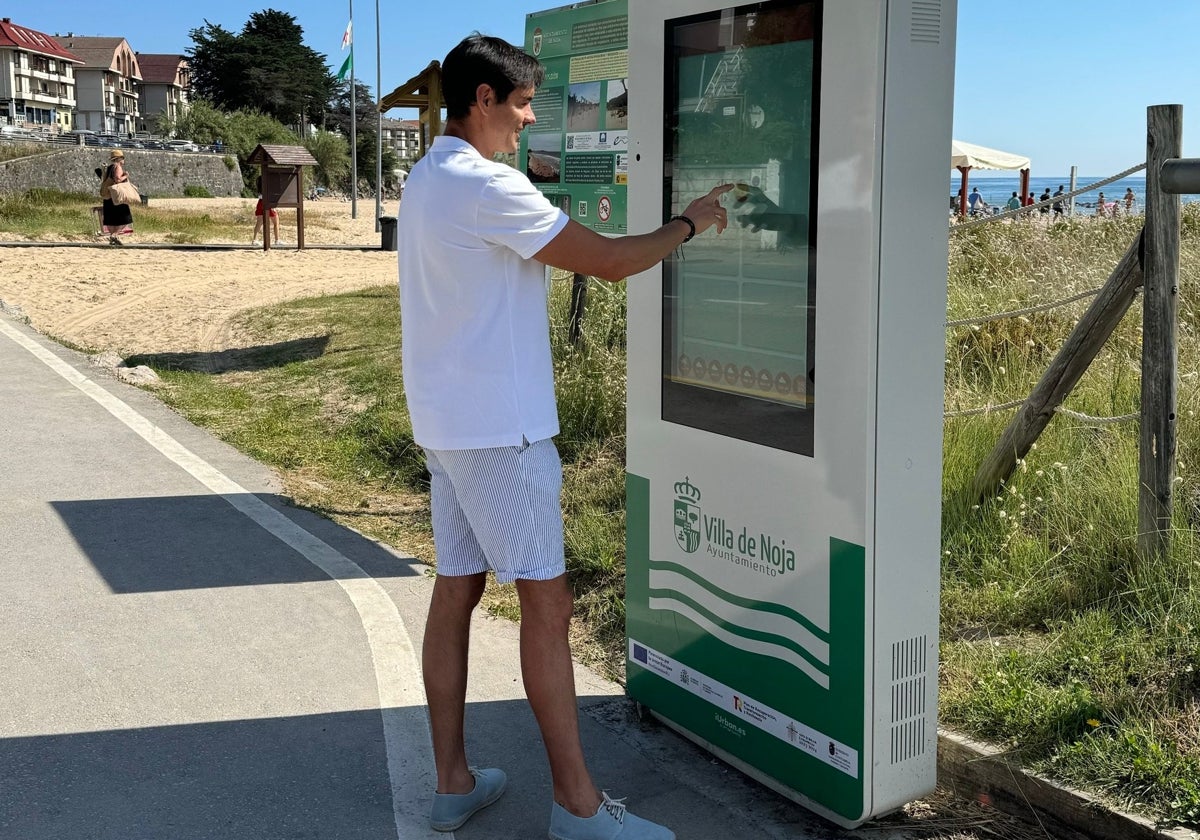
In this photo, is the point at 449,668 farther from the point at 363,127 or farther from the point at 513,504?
the point at 363,127

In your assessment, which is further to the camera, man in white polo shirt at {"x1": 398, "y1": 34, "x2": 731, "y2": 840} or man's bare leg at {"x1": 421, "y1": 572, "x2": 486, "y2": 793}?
man's bare leg at {"x1": 421, "y1": 572, "x2": 486, "y2": 793}

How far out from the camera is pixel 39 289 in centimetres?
1717

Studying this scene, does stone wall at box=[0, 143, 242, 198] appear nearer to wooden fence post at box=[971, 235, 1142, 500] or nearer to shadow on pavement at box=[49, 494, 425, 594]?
shadow on pavement at box=[49, 494, 425, 594]

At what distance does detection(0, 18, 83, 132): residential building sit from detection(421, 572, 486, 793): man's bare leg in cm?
10464

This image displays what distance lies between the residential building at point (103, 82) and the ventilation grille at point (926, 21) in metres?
128

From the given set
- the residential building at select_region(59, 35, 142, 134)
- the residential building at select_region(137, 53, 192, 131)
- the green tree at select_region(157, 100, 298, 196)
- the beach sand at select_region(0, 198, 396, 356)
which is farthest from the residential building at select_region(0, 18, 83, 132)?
the beach sand at select_region(0, 198, 396, 356)

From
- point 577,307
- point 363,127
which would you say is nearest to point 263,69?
point 363,127

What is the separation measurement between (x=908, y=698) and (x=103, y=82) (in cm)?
13556

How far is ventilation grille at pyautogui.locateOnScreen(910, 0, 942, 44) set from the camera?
2789 millimetres

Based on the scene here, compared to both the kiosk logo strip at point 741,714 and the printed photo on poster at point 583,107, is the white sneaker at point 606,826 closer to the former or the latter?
→ the kiosk logo strip at point 741,714

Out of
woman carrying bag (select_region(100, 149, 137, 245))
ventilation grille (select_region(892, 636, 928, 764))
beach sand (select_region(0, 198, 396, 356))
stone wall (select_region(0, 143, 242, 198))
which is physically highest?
stone wall (select_region(0, 143, 242, 198))

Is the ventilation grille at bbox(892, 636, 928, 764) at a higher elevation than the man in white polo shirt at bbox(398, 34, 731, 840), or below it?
below

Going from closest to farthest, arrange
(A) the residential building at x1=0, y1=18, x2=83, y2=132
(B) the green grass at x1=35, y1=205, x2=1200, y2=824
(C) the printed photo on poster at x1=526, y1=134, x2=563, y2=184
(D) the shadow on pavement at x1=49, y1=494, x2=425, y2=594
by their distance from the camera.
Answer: (B) the green grass at x1=35, y1=205, x2=1200, y2=824 < (D) the shadow on pavement at x1=49, y1=494, x2=425, y2=594 < (C) the printed photo on poster at x1=526, y1=134, x2=563, y2=184 < (A) the residential building at x1=0, y1=18, x2=83, y2=132

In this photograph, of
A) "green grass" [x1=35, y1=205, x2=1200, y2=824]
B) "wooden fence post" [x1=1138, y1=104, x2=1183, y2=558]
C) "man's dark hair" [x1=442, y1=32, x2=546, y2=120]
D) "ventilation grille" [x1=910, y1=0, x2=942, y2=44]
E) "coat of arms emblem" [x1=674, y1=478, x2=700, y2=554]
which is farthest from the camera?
"wooden fence post" [x1=1138, y1=104, x2=1183, y2=558]
